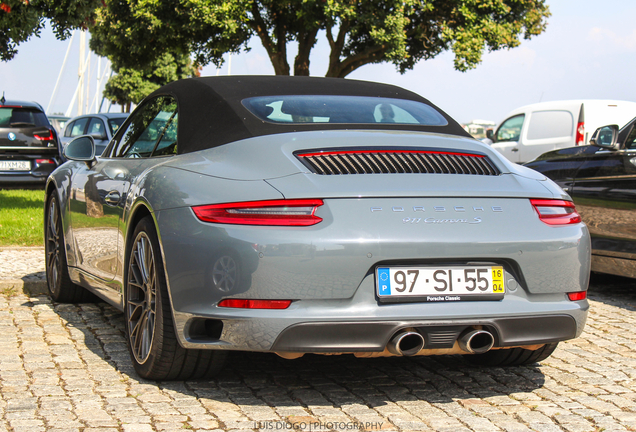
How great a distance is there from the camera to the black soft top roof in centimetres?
389

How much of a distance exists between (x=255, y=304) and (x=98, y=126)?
45.1 feet

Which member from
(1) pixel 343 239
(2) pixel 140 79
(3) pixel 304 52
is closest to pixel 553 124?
(3) pixel 304 52

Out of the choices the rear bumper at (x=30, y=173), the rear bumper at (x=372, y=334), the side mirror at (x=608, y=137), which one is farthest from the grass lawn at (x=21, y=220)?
the rear bumper at (x=372, y=334)

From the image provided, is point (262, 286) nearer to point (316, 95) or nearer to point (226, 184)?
point (226, 184)

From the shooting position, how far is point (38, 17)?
12.9m

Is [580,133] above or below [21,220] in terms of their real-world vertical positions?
above

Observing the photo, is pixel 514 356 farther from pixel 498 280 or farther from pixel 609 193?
pixel 609 193

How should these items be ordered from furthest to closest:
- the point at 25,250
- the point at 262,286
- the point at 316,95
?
1. the point at 25,250
2. the point at 316,95
3. the point at 262,286

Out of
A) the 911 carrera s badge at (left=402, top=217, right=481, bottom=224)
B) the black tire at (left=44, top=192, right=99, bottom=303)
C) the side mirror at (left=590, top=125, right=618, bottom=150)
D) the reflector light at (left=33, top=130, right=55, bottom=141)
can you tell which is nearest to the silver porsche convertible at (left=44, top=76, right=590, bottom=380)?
the 911 carrera s badge at (left=402, top=217, right=481, bottom=224)

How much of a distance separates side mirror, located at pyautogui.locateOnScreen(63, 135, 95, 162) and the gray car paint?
1.67m

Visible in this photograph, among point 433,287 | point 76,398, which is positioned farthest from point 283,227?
point 76,398

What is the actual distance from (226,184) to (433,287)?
98cm

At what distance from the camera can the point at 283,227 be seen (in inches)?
127

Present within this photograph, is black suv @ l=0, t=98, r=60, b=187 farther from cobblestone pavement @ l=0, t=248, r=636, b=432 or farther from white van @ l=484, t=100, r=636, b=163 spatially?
cobblestone pavement @ l=0, t=248, r=636, b=432
